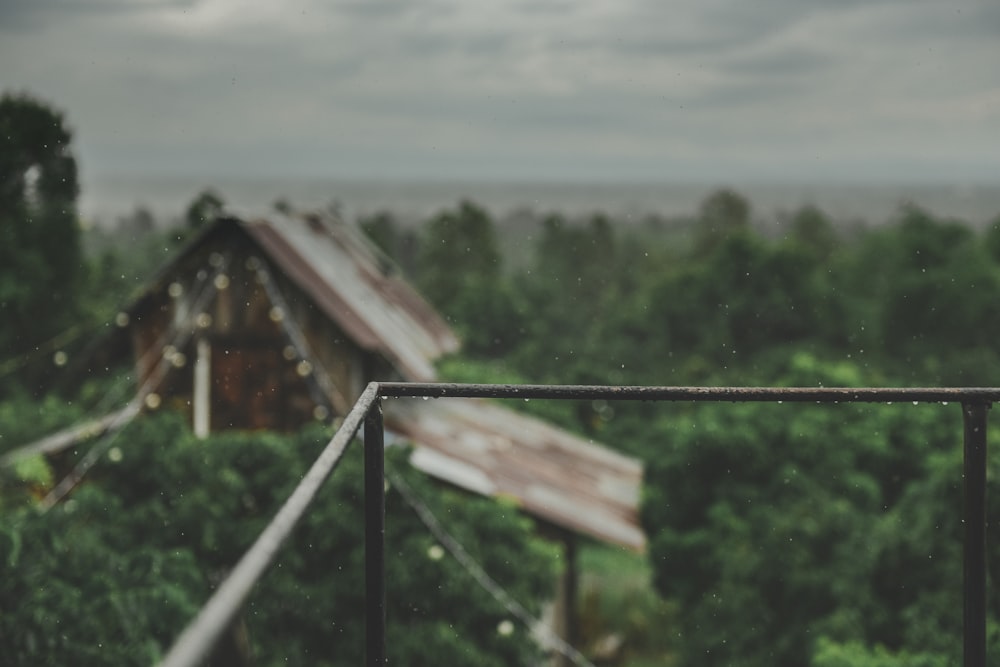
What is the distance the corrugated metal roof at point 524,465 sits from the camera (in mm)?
9758

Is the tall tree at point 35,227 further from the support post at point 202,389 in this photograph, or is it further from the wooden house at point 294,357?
the support post at point 202,389

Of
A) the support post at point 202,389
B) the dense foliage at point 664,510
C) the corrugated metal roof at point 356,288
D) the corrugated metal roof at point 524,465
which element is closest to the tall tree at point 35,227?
the dense foliage at point 664,510

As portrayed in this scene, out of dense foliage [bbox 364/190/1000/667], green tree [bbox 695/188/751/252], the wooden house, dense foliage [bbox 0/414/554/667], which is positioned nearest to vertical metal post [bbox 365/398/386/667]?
dense foliage [bbox 0/414/554/667]

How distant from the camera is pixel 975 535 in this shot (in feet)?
4.69

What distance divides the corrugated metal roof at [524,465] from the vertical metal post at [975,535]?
7359 millimetres

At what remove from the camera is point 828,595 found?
7.53 metres

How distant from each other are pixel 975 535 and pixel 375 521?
2.76 ft

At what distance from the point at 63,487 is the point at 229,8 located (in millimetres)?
11578

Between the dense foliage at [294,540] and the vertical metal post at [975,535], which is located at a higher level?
the vertical metal post at [975,535]

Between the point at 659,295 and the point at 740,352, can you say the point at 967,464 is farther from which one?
the point at 659,295

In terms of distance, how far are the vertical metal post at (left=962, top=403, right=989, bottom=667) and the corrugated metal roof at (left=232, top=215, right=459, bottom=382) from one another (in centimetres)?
792

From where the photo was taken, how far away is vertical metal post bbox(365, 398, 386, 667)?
1.36m

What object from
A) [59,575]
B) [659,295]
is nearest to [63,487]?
[59,575]

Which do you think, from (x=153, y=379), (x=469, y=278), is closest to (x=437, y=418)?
(x=153, y=379)
